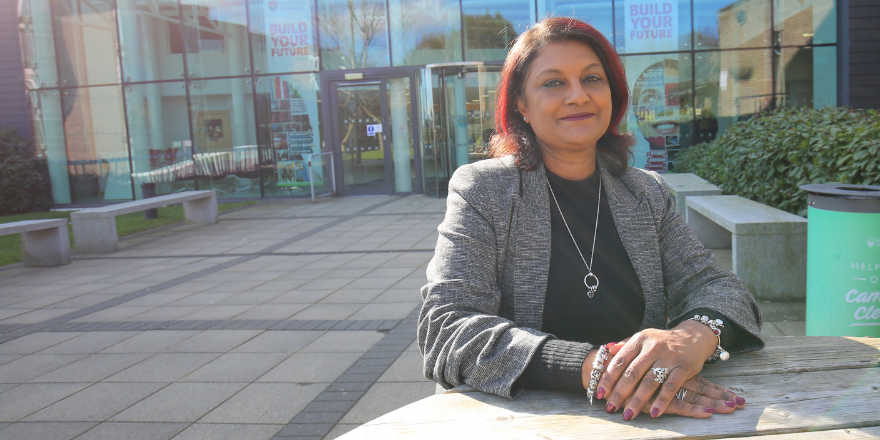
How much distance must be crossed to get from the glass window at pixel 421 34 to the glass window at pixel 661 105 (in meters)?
4.00

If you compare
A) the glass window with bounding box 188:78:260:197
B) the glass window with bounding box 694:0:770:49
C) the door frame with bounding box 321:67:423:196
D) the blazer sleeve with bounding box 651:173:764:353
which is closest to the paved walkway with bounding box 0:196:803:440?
the blazer sleeve with bounding box 651:173:764:353

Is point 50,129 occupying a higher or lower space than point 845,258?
higher

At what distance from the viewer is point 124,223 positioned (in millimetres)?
12516

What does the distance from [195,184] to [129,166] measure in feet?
5.93

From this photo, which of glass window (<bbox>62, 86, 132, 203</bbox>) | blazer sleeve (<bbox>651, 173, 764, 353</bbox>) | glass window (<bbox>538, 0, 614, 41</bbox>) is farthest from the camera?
glass window (<bbox>62, 86, 132, 203</bbox>)

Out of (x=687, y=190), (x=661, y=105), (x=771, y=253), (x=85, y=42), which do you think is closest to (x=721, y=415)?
(x=771, y=253)

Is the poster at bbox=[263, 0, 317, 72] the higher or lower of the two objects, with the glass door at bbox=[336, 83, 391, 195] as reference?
higher

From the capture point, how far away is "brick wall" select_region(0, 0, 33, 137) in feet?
51.0

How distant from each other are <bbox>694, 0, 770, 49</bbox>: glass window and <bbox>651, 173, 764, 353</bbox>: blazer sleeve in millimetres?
13317

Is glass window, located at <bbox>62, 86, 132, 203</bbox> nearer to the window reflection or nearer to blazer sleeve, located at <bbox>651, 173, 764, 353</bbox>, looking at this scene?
the window reflection

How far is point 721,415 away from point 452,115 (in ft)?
43.0

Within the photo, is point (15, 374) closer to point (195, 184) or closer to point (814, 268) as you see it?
point (814, 268)

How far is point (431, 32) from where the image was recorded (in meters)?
14.8

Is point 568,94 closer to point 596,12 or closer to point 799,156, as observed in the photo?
point 799,156
